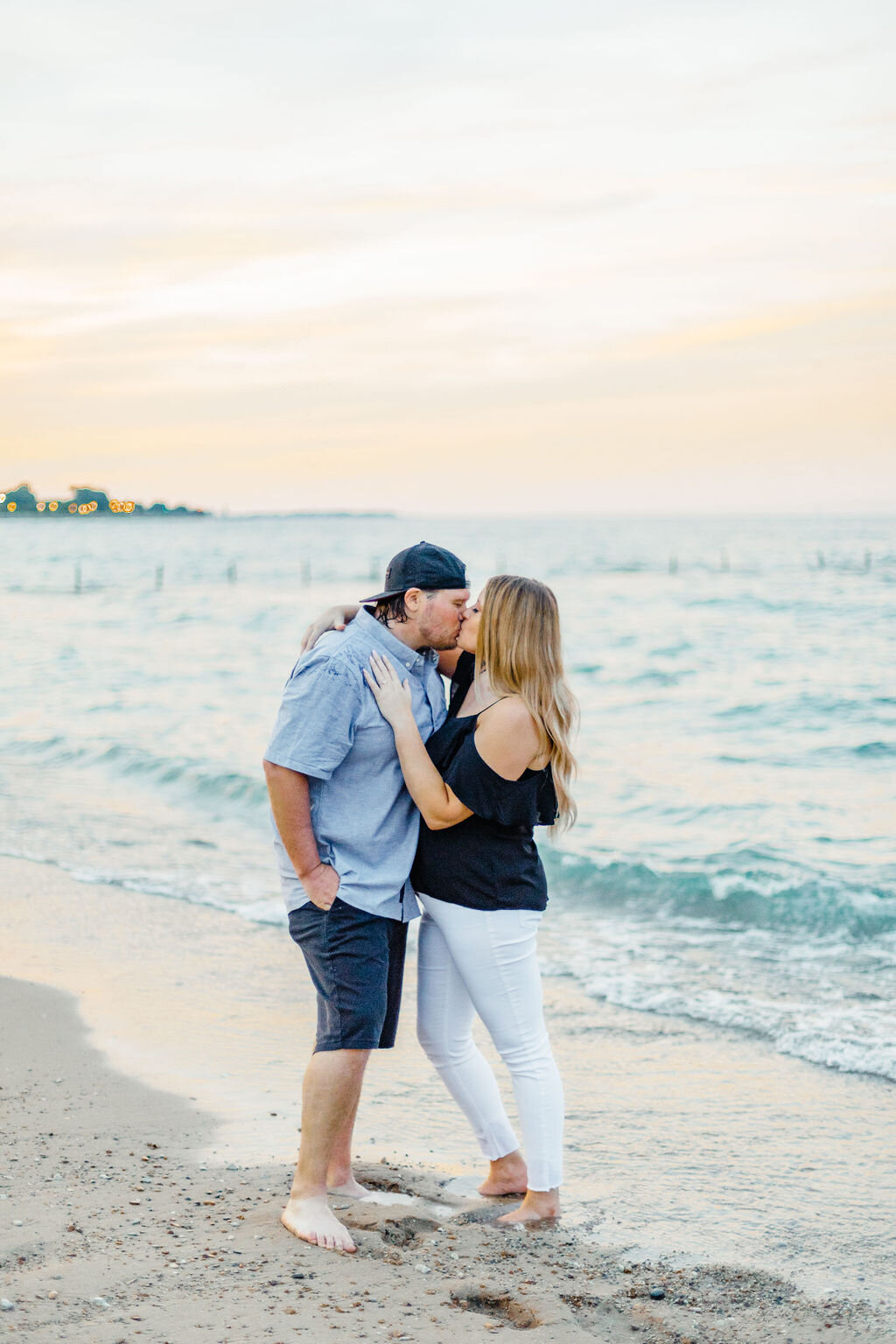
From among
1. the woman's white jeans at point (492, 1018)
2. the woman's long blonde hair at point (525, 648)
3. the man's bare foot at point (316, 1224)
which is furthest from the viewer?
the woman's white jeans at point (492, 1018)

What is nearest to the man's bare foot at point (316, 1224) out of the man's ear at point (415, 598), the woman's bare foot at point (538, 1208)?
the woman's bare foot at point (538, 1208)

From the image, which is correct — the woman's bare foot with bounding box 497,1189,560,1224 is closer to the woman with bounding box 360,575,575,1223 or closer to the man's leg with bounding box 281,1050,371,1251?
the woman with bounding box 360,575,575,1223

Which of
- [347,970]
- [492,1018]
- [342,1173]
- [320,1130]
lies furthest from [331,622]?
[342,1173]

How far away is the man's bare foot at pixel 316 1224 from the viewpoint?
3.24 meters

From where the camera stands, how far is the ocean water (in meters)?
6.72

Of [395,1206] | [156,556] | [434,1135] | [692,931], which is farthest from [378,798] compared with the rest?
[156,556]

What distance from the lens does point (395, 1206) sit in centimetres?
358

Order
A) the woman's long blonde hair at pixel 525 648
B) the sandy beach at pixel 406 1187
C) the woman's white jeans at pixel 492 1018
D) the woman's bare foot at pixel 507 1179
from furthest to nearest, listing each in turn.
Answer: the woman's bare foot at pixel 507 1179
the woman's white jeans at pixel 492 1018
the woman's long blonde hair at pixel 525 648
the sandy beach at pixel 406 1187

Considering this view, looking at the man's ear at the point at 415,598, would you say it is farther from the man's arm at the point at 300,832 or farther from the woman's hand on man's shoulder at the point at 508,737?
the man's arm at the point at 300,832

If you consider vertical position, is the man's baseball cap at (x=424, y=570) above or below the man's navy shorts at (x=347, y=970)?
above

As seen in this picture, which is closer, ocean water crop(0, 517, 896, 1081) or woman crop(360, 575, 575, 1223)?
woman crop(360, 575, 575, 1223)

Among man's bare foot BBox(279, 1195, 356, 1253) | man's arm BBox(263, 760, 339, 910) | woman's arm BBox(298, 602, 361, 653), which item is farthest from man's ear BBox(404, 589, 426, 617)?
man's bare foot BBox(279, 1195, 356, 1253)

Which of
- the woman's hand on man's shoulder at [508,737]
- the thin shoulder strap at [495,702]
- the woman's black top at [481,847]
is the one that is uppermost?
the thin shoulder strap at [495,702]

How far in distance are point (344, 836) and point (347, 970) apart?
0.37 metres
